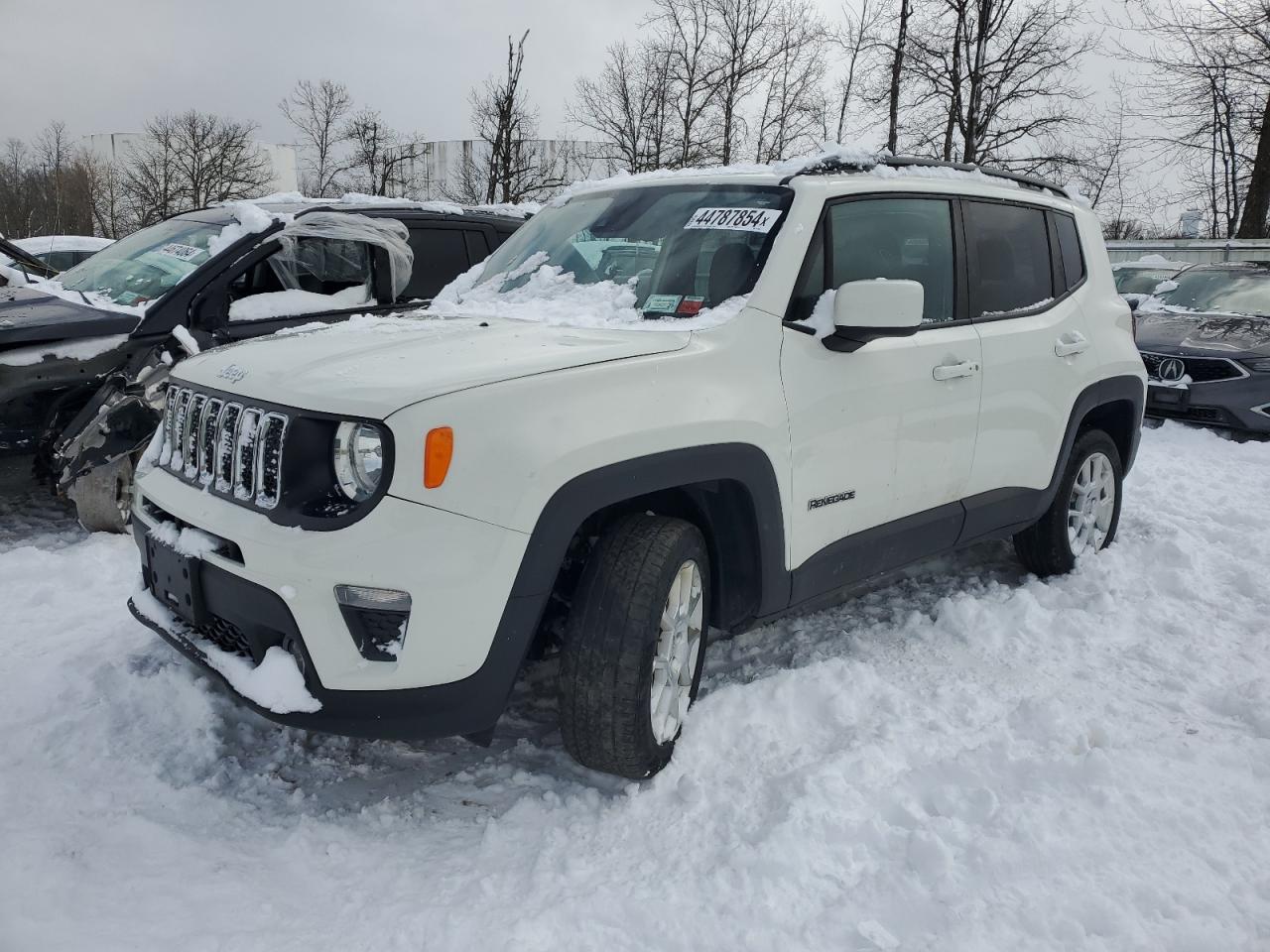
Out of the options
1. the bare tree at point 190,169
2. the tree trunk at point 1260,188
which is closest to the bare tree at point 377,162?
the bare tree at point 190,169

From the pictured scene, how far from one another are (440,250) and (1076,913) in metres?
5.00

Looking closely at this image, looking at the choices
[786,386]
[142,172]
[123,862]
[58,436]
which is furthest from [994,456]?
[142,172]

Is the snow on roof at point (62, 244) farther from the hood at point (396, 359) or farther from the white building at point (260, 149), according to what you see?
the white building at point (260, 149)

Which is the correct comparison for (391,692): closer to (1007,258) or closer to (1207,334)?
(1007,258)

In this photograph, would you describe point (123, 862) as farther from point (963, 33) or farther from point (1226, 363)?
point (963, 33)

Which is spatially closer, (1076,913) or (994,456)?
(1076,913)

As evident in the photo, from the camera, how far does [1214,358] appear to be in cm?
812

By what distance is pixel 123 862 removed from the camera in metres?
2.33

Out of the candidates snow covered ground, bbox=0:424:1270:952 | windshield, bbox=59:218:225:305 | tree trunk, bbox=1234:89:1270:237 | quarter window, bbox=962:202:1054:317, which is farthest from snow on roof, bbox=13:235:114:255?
tree trunk, bbox=1234:89:1270:237

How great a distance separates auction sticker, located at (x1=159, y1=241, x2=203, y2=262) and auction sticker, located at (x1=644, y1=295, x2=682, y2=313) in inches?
133

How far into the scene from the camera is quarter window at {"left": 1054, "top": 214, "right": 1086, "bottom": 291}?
4344 millimetres

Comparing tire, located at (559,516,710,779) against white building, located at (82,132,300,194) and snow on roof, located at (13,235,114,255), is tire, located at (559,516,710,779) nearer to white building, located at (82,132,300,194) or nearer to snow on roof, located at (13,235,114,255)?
snow on roof, located at (13,235,114,255)

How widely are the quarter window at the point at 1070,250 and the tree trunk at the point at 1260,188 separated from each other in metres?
15.5

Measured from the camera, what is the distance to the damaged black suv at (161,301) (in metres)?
4.64
